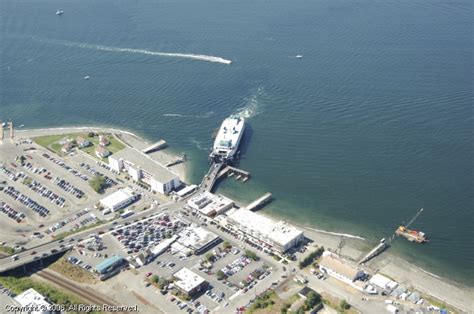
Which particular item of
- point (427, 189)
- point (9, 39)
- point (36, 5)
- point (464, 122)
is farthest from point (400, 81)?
point (36, 5)

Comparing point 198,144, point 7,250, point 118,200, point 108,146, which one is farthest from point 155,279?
point 108,146

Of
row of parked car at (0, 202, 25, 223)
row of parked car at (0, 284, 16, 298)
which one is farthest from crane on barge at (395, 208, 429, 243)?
row of parked car at (0, 202, 25, 223)

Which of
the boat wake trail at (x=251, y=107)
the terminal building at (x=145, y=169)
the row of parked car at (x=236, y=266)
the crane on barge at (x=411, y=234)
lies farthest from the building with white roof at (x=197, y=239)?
the boat wake trail at (x=251, y=107)

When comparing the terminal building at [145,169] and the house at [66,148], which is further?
the house at [66,148]

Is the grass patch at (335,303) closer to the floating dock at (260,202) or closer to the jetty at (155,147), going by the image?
the floating dock at (260,202)

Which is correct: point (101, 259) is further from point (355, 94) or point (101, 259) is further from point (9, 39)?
point (9, 39)

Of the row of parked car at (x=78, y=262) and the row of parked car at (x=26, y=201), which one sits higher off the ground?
the row of parked car at (x=78, y=262)

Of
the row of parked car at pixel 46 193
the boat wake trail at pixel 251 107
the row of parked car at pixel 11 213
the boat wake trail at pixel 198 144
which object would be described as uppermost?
the boat wake trail at pixel 251 107

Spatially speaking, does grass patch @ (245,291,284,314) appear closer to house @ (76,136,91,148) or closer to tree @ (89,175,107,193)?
tree @ (89,175,107,193)
